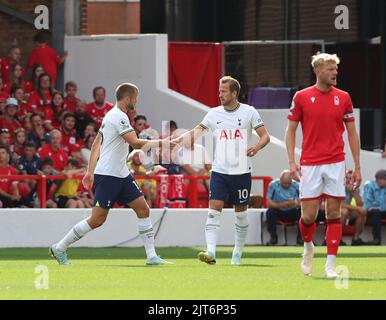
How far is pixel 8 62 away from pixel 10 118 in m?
2.16

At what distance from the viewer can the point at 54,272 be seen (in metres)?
14.9

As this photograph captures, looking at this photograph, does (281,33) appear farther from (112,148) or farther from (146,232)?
→ (112,148)

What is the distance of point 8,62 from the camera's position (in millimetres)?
27562

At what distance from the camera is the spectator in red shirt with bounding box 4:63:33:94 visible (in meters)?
26.9

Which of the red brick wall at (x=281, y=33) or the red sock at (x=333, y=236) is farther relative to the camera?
the red brick wall at (x=281, y=33)

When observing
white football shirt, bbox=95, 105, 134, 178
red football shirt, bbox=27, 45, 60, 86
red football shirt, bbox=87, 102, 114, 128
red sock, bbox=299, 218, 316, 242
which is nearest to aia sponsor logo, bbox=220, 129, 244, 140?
white football shirt, bbox=95, 105, 134, 178

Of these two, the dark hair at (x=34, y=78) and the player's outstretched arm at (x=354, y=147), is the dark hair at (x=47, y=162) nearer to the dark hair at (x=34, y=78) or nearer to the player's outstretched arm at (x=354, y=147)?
the dark hair at (x=34, y=78)

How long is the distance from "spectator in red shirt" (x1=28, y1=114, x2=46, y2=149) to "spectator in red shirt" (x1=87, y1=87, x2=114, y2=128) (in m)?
1.74

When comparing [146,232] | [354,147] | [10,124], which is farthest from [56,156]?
[354,147]

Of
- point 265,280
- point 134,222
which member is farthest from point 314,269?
point 134,222

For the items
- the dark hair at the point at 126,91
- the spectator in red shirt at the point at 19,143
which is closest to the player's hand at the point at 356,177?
the dark hair at the point at 126,91

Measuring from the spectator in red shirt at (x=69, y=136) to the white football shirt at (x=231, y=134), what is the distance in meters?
9.46

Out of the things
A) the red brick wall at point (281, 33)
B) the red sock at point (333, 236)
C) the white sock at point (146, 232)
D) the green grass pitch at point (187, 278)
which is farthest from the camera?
the red brick wall at point (281, 33)

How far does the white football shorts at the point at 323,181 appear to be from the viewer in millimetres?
13898
